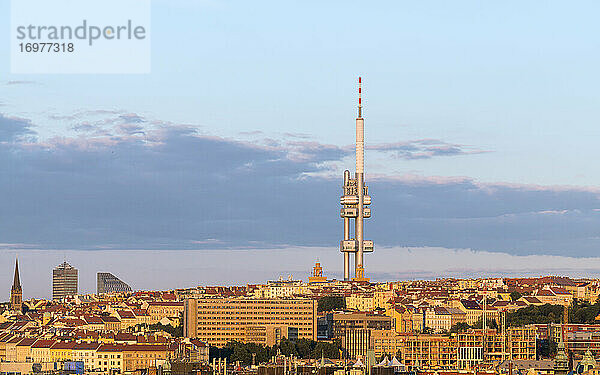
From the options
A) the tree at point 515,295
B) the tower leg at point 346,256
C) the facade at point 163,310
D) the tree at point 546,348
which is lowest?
the tree at point 546,348

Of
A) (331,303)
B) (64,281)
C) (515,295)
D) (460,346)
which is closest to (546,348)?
(460,346)

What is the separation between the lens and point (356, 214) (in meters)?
113

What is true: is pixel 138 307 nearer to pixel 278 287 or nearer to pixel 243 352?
pixel 278 287

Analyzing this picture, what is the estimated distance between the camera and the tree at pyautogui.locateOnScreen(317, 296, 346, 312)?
A: 9562 cm

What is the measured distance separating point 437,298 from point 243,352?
→ 72.2ft

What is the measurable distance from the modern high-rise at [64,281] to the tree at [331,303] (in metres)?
30.1

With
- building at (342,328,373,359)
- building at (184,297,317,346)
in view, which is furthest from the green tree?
building at (184,297,317,346)

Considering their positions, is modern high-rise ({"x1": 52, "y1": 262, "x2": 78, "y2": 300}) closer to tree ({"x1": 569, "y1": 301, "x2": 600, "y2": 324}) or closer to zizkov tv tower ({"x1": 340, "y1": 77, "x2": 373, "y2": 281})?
zizkov tv tower ({"x1": 340, "y1": 77, "x2": 373, "y2": 281})

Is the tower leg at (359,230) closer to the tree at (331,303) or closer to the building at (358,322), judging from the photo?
the tree at (331,303)

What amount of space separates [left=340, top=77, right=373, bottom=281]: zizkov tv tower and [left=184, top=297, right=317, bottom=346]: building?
22970mm

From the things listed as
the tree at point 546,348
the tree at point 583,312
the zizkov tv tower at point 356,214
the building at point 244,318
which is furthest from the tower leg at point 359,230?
the tree at point 546,348

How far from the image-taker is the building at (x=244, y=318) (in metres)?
85.0

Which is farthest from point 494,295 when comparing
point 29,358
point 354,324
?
point 29,358

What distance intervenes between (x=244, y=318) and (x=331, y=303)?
10.9 m
